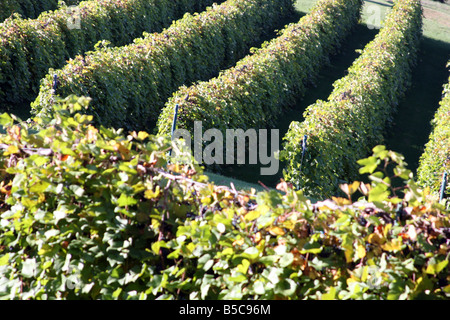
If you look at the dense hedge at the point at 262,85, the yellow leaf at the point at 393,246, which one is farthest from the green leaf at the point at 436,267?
the dense hedge at the point at 262,85

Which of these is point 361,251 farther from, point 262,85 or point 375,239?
point 262,85

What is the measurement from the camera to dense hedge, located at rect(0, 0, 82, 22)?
11852mm

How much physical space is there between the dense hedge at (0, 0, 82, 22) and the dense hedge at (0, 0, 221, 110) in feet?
6.34

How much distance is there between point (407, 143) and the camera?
36.1ft

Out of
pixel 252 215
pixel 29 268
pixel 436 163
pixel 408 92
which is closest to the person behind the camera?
pixel 252 215

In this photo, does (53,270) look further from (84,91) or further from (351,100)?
(351,100)

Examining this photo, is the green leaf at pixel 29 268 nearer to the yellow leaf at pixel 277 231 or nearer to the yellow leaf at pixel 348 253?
the yellow leaf at pixel 277 231

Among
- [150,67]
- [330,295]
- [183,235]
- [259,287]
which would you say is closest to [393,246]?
[330,295]

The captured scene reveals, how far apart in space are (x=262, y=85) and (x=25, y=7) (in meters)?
7.78

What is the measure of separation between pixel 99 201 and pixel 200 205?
1.48 feet

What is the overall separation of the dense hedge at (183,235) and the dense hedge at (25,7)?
37.3 feet

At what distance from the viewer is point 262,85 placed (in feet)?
31.3

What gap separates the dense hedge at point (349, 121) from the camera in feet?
23.3

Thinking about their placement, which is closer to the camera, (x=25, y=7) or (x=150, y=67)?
(x=150, y=67)
